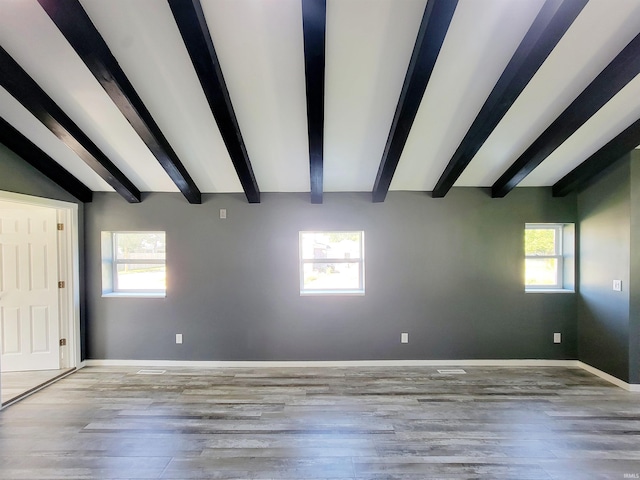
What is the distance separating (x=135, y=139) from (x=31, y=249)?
6.89 ft

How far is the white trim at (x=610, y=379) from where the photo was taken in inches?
118

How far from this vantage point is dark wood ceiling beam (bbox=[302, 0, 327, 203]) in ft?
5.63

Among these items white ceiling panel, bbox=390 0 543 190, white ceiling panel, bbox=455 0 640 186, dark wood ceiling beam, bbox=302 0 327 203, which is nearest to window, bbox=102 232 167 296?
dark wood ceiling beam, bbox=302 0 327 203

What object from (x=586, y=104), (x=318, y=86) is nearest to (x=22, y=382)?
(x=318, y=86)

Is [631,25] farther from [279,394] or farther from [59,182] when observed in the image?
[59,182]

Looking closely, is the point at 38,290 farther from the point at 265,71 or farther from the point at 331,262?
the point at 265,71

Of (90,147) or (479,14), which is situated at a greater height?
(479,14)

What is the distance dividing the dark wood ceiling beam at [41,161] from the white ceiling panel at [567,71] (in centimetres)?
445

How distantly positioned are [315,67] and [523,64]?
1.39 metres

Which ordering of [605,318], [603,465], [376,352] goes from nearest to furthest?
[603,465], [605,318], [376,352]

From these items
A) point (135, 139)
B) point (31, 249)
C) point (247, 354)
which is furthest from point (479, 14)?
point (31, 249)

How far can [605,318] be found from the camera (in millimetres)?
3297

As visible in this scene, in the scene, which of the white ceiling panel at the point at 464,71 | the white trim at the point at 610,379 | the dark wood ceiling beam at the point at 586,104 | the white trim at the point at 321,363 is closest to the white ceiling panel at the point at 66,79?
the white trim at the point at 321,363

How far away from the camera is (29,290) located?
350 centimetres
